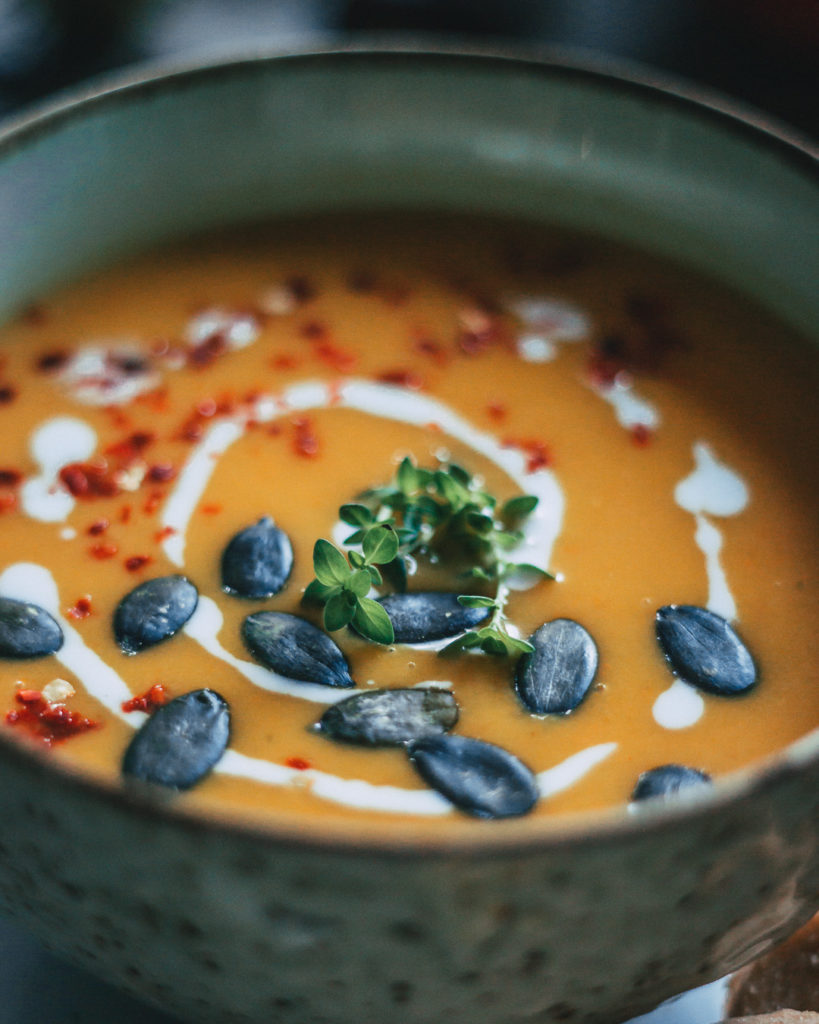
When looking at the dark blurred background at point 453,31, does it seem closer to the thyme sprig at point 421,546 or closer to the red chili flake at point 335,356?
the red chili flake at point 335,356

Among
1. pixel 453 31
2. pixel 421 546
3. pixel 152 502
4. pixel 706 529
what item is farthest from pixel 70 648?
pixel 453 31

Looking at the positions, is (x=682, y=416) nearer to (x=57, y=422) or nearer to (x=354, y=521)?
(x=354, y=521)

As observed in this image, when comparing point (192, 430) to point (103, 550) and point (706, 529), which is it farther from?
point (706, 529)

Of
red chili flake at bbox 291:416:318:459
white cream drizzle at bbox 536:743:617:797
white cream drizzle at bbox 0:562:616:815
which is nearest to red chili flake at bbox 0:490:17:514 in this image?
white cream drizzle at bbox 0:562:616:815

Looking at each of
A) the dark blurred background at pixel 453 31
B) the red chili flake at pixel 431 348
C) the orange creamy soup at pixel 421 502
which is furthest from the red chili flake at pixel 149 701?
the dark blurred background at pixel 453 31

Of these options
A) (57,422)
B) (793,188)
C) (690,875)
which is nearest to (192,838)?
(690,875)

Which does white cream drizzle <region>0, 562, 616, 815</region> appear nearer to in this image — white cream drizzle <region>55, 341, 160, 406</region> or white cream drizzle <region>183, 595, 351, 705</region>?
white cream drizzle <region>183, 595, 351, 705</region>
